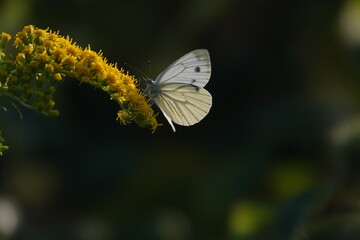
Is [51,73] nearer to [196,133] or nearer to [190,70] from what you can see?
[190,70]

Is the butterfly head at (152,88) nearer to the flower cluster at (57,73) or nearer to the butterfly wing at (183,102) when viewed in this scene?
the butterfly wing at (183,102)

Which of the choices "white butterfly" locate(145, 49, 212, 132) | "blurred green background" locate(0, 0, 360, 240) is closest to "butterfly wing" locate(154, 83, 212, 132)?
"white butterfly" locate(145, 49, 212, 132)

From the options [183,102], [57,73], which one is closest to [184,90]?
[183,102]

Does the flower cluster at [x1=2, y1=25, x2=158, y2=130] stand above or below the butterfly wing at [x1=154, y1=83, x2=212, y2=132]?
below

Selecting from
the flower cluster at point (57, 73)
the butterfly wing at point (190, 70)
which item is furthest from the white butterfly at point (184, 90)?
the flower cluster at point (57, 73)

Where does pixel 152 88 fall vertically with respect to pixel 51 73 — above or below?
above

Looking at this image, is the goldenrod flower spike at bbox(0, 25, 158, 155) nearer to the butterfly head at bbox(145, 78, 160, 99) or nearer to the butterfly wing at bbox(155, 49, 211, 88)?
the butterfly head at bbox(145, 78, 160, 99)
